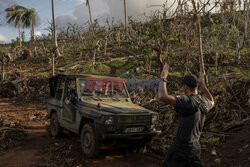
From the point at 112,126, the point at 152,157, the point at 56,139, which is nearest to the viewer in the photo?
the point at 112,126

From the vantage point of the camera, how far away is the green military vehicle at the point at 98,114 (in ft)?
15.0

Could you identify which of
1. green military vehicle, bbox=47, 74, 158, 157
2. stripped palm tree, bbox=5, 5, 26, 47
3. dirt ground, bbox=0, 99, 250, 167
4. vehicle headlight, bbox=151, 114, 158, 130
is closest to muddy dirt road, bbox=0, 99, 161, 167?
dirt ground, bbox=0, 99, 250, 167

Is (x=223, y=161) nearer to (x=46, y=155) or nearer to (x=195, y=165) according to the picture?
(x=195, y=165)

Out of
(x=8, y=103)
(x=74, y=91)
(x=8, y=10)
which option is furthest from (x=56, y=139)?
(x=8, y=10)

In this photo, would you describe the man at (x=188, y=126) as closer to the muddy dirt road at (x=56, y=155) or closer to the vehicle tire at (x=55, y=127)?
the muddy dirt road at (x=56, y=155)

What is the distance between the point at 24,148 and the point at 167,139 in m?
3.99

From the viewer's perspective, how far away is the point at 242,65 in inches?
346

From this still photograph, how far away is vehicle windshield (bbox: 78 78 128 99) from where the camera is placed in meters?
5.69

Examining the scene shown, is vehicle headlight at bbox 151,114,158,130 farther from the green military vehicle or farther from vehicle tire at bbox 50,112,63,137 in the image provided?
vehicle tire at bbox 50,112,63,137

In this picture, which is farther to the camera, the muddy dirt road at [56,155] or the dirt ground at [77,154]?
the muddy dirt road at [56,155]

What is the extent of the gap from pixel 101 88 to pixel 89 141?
5.17ft

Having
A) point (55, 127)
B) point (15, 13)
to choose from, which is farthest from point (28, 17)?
point (55, 127)

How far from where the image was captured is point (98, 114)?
4633 mm

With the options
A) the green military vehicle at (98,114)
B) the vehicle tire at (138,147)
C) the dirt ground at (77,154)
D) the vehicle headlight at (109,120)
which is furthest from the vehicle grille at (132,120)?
the dirt ground at (77,154)
